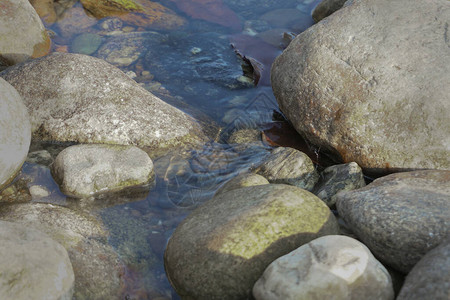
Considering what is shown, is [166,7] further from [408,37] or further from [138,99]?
[408,37]

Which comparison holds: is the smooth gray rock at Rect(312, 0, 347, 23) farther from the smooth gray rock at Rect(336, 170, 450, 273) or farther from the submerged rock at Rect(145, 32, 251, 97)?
the smooth gray rock at Rect(336, 170, 450, 273)

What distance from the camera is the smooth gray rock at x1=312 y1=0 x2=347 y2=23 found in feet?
26.0

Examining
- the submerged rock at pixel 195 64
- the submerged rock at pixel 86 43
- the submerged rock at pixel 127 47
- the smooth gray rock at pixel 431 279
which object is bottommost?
the submerged rock at pixel 86 43

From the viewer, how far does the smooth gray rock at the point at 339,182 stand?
4.18m

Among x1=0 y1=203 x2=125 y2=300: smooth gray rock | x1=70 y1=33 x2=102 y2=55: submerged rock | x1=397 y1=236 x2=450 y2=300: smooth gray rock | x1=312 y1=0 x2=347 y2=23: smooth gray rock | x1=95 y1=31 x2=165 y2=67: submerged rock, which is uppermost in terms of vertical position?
x1=397 y1=236 x2=450 y2=300: smooth gray rock

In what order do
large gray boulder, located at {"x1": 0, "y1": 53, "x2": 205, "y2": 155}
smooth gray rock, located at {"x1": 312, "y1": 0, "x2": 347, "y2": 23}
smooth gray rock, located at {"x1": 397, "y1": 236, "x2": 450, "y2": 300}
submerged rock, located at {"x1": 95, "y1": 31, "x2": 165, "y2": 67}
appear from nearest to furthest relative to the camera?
1. smooth gray rock, located at {"x1": 397, "y1": 236, "x2": 450, "y2": 300}
2. large gray boulder, located at {"x1": 0, "y1": 53, "x2": 205, "y2": 155}
3. submerged rock, located at {"x1": 95, "y1": 31, "x2": 165, "y2": 67}
4. smooth gray rock, located at {"x1": 312, "y1": 0, "x2": 347, "y2": 23}

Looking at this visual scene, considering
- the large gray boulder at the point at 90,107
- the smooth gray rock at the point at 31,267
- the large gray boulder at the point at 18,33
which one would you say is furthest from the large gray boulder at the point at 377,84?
the large gray boulder at the point at 18,33

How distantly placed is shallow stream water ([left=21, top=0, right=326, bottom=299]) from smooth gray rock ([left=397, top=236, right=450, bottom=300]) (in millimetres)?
1741

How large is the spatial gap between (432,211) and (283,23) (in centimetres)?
630

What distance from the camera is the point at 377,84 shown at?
172 inches

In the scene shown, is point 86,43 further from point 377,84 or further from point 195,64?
point 377,84

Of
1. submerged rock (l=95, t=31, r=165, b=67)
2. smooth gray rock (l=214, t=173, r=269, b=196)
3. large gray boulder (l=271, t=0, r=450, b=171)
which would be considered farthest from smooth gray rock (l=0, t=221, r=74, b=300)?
submerged rock (l=95, t=31, r=165, b=67)

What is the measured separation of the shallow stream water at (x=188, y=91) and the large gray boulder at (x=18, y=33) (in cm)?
67

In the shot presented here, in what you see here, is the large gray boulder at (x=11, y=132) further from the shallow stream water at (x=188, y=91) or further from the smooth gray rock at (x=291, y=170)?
the smooth gray rock at (x=291, y=170)
